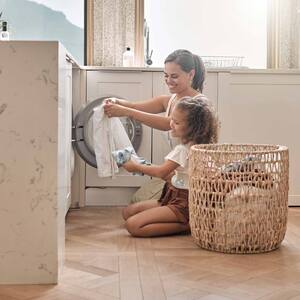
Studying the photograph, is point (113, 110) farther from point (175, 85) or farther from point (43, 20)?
point (43, 20)

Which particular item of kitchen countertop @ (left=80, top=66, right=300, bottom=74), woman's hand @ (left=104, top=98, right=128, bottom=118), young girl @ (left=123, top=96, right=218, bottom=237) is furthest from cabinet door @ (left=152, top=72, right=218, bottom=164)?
young girl @ (left=123, top=96, right=218, bottom=237)

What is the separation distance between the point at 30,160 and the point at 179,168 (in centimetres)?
102

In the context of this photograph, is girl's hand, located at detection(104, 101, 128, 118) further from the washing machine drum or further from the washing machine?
the washing machine

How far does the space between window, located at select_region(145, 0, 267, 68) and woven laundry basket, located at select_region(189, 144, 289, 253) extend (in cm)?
173

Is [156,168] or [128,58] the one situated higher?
[128,58]

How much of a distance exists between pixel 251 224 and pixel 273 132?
4.35 feet

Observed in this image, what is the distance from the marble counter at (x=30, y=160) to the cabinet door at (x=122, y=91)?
5.23ft

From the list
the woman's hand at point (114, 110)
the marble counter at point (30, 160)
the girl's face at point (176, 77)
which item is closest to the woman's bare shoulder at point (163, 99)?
the girl's face at point (176, 77)

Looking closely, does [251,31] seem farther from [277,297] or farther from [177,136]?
[277,297]

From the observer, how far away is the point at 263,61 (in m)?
3.92

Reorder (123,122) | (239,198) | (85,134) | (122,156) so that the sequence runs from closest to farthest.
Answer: (239,198) < (122,156) < (85,134) < (123,122)

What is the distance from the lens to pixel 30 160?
1802mm

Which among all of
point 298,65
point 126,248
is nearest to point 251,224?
point 126,248

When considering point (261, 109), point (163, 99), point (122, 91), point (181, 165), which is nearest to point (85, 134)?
point (122, 91)
